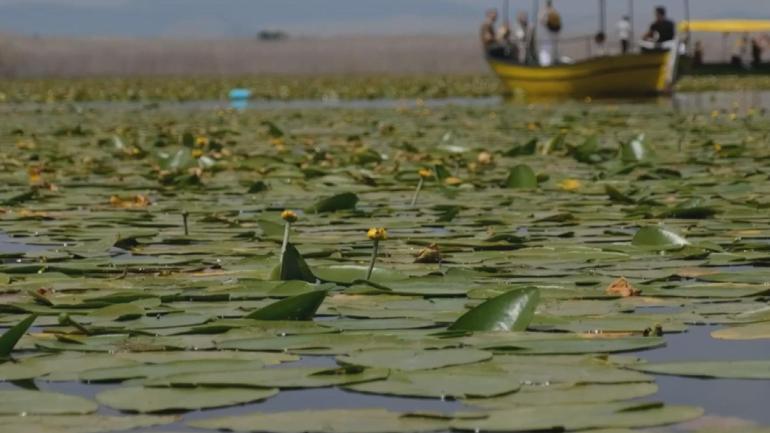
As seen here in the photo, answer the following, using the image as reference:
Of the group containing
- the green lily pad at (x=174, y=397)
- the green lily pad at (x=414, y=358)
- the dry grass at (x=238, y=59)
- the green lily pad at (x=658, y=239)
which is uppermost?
the green lily pad at (x=174, y=397)

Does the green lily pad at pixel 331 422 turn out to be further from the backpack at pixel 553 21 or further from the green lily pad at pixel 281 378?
the backpack at pixel 553 21

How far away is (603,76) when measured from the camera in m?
23.4

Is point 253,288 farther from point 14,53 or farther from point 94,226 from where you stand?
point 14,53

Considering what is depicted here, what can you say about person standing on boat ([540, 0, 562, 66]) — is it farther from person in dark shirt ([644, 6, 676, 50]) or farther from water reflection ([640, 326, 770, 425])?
water reflection ([640, 326, 770, 425])

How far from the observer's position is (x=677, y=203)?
217 inches

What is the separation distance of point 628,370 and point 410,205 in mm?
3188

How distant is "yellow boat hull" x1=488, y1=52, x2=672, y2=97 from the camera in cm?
2316

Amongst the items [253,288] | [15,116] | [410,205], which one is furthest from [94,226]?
[15,116]

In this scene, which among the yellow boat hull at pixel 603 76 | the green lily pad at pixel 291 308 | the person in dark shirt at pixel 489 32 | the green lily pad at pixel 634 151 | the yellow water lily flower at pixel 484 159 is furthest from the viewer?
the person in dark shirt at pixel 489 32

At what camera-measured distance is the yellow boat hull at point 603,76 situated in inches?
912

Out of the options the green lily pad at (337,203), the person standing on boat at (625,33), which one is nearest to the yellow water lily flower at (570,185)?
the green lily pad at (337,203)

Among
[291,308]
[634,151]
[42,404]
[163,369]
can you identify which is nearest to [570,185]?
[634,151]

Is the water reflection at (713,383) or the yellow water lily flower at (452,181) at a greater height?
the water reflection at (713,383)

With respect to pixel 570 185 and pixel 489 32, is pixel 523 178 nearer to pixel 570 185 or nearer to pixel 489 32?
pixel 570 185
